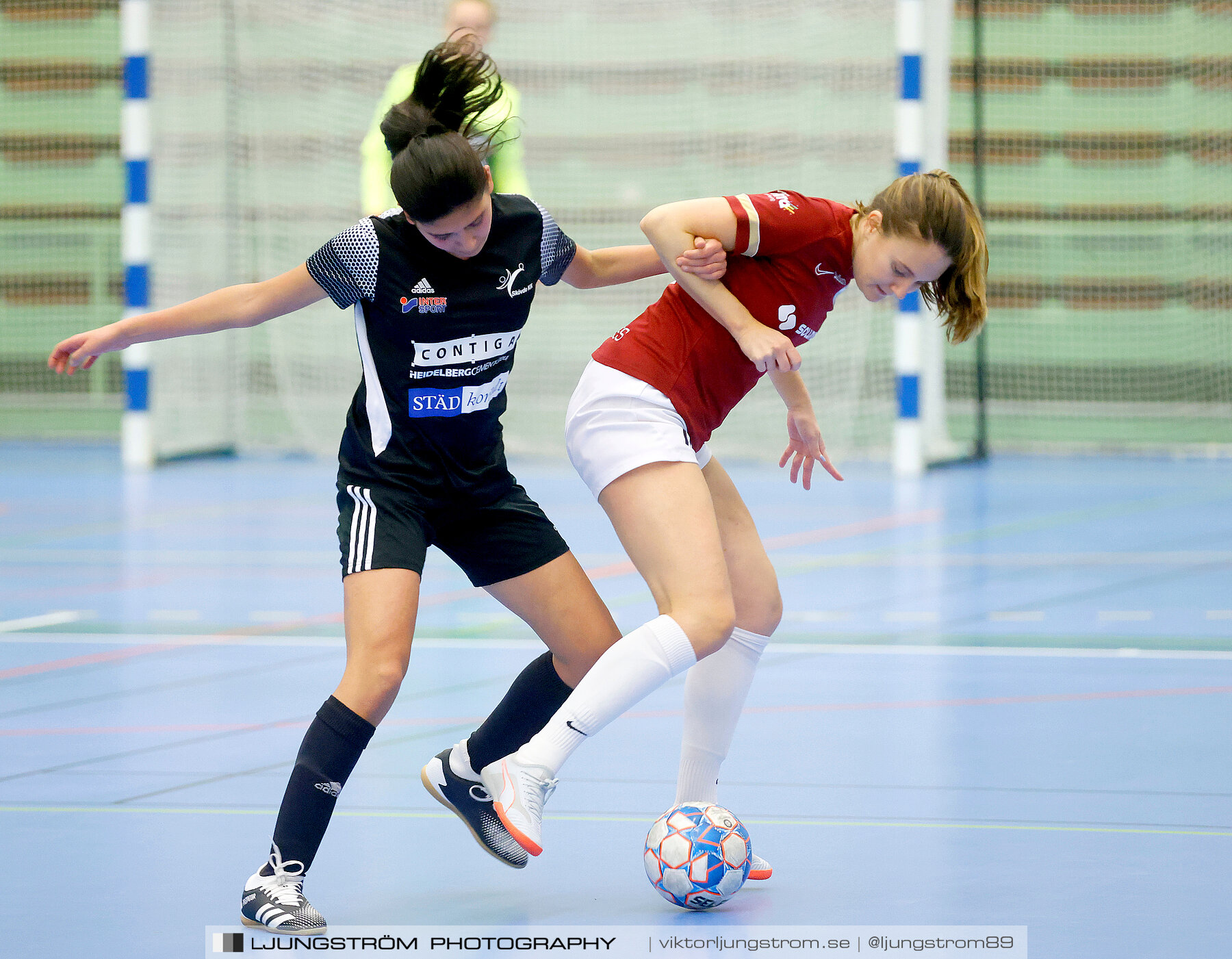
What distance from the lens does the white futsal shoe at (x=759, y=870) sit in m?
2.70

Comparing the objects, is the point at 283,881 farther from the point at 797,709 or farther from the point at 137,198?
the point at 137,198

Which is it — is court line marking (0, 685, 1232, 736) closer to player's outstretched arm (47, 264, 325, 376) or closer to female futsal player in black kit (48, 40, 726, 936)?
female futsal player in black kit (48, 40, 726, 936)

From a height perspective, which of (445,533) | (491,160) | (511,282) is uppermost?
(491,160)

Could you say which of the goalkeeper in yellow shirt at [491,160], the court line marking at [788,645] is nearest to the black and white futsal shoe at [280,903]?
the court line marking at [788,645]

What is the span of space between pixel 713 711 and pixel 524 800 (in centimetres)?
47

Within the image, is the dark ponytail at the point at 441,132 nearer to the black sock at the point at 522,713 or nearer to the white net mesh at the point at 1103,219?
the black sock at the point at 522,713

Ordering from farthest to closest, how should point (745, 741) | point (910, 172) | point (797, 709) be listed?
point (910, 172) < point (797, 709) < point (745, 741)

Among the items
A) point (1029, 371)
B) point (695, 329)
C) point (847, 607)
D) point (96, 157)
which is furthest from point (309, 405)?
point (695, 329)

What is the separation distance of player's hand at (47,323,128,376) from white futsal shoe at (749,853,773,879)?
129 cm

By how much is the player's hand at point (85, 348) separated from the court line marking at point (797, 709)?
1323mm

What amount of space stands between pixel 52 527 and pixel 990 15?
23.4 feet

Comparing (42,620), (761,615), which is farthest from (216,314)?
(42,620)

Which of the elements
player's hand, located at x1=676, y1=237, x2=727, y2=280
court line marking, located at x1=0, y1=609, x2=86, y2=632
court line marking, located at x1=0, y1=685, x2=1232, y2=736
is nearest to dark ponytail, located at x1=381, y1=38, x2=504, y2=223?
player's hand, located at x1=676, y1=237, x2=727, y2=280

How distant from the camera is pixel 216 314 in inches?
104
